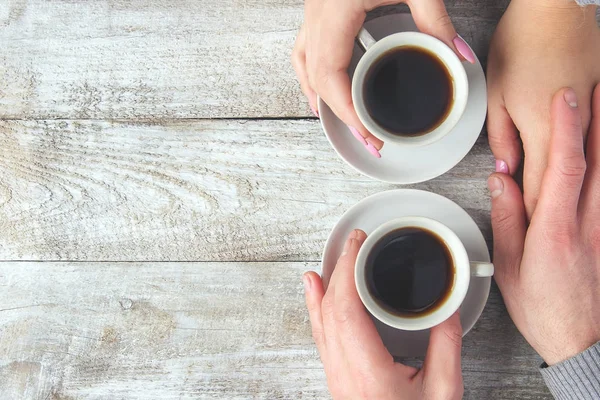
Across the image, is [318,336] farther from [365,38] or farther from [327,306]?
[365,38]

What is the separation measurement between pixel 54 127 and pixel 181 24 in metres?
0.30

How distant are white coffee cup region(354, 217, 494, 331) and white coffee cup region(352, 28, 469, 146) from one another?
12cm

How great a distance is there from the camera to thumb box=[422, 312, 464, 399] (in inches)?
30.5

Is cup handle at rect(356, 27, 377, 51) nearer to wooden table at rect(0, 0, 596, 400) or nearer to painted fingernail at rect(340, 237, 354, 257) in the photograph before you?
wooden table at rect(0, 0, 596, 400)

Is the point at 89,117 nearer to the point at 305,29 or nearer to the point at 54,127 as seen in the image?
the point at 54,127

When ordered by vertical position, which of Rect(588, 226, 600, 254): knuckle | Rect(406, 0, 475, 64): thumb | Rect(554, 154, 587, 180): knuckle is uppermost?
Rect(406, 0, 475, 64): thumb

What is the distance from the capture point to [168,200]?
0.96 metres

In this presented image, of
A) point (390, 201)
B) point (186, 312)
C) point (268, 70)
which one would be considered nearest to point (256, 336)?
point (186, 312)

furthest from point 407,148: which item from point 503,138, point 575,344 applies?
point 575,344

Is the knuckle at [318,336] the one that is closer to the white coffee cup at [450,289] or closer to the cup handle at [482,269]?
the white coffee cup at [450,289]

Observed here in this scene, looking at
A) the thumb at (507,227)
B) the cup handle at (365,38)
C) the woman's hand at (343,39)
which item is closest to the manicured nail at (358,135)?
the woman's hand at (343,39)

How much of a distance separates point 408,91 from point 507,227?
0.27m

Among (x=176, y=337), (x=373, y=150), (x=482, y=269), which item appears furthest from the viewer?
(x=176, y=337)

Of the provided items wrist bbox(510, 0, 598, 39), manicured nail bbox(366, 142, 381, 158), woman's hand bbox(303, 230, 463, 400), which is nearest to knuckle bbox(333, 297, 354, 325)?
woman's hand bbox(303, 230, 463, 400)
